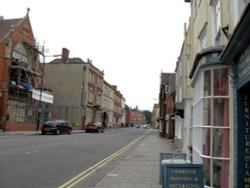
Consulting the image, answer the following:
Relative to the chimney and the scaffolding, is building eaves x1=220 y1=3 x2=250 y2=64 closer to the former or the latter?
the scaffolding

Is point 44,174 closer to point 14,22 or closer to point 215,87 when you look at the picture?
point 215,87

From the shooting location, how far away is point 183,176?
6.39 meters

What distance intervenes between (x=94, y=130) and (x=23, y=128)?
1415cm

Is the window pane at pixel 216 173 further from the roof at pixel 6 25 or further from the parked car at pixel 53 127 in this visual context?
the roof at pixel 6 25

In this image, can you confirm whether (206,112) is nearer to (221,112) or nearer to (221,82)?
(221,112)

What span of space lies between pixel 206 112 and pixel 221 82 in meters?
0.62

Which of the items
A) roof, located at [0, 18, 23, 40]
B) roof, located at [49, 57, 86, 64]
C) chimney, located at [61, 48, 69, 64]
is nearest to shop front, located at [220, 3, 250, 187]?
roof, located at [0, 18, 23, 40]

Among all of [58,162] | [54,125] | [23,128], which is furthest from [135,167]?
[23,128]

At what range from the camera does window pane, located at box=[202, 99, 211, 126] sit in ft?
22.0

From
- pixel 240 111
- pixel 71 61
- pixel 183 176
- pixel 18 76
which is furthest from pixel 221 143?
pixel 71 61

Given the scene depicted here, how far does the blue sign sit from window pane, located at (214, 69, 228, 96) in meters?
1.41

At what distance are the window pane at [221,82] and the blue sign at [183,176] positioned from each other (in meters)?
1.41

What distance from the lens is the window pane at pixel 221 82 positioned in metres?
6.78

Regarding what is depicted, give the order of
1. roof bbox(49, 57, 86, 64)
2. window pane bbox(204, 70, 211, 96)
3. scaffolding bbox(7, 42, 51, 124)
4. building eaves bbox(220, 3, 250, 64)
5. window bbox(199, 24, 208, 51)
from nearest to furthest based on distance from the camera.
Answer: building eaves bbox(220, 3, 250, 64)
window pane bbox(204, 70, 211, 96)
window bbox(199, 24, 208, 51)
scaffolding bbox(7, 42, 51, 124)
roof bbox(49, 57, 86, 64)
